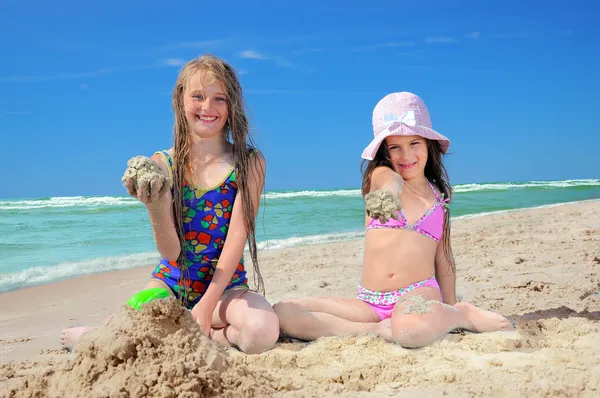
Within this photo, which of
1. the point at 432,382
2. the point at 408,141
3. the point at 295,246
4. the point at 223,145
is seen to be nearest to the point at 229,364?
the point at 432,382

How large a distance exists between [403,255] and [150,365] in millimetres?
1716

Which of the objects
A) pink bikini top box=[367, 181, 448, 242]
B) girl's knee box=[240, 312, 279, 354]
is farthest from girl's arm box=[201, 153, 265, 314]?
pink bikini top box=[367, 181, 448, 242]

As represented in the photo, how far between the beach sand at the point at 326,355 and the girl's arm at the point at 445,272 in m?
0.42

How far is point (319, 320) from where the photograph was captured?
9.96ft

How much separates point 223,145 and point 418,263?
→ 1.34 metres

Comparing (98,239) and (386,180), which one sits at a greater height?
(386,180)

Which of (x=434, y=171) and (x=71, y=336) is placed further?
(x=434, y=171)

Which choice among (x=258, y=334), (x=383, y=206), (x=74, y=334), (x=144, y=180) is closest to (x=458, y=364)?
(x=383, y=206)

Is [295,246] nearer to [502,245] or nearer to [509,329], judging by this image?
[502,245]

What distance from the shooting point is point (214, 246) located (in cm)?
318

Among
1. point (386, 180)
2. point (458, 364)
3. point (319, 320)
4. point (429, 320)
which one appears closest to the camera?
point (458, 364)

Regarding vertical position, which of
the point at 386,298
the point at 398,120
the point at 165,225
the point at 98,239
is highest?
the point at 398,120

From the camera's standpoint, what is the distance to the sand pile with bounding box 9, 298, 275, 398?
6.05 feet

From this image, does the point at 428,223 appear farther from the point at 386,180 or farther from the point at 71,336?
the point at 71,336
